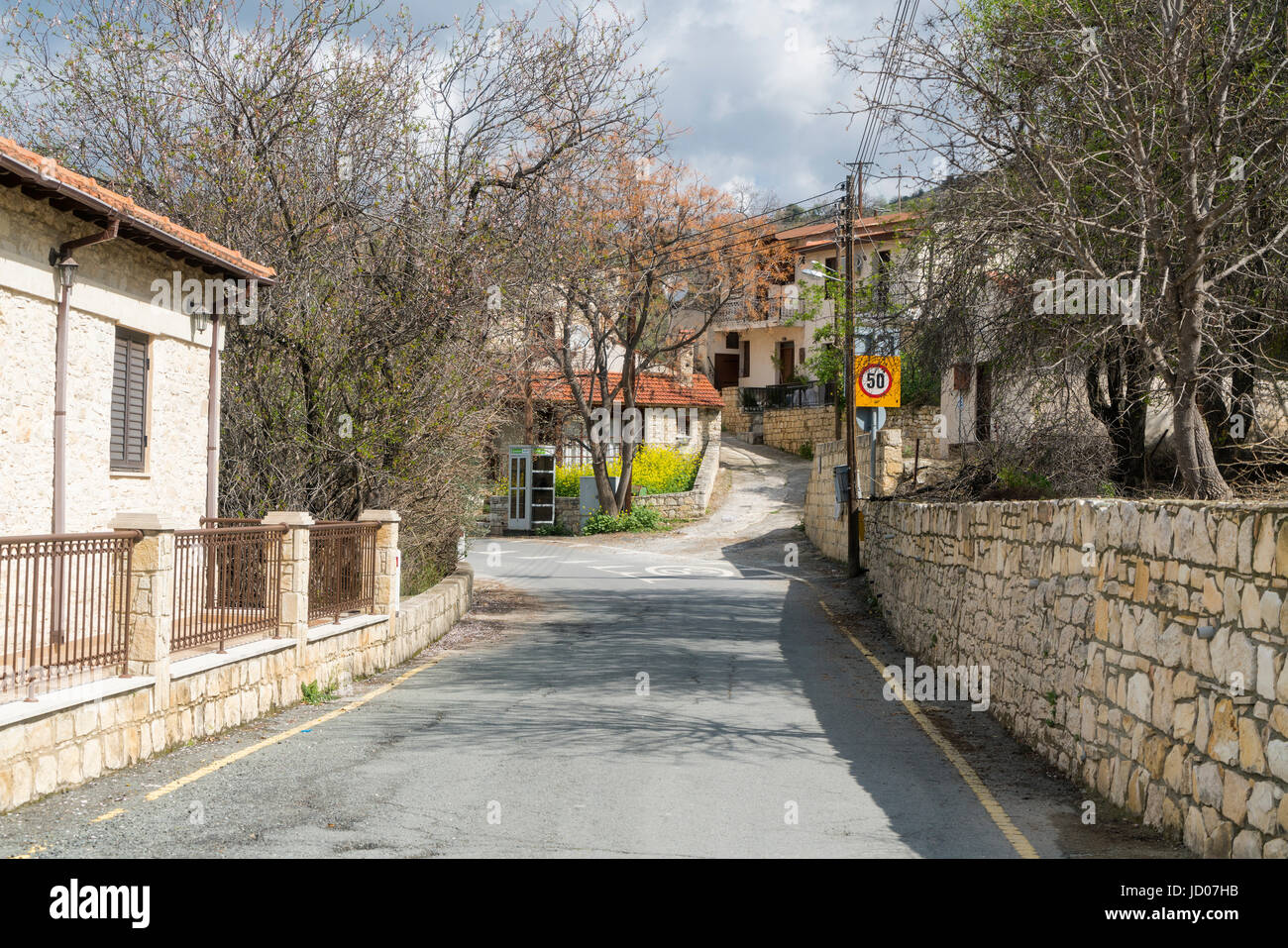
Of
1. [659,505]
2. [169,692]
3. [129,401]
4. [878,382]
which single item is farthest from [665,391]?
[169,692]

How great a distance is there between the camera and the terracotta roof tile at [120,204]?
9.39m

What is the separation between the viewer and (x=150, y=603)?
8.27 metres

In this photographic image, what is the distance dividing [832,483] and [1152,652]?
69.8ft

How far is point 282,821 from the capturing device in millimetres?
6535

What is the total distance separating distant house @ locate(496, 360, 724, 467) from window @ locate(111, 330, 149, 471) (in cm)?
2280

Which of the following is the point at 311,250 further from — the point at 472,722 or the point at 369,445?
the point at 472,722

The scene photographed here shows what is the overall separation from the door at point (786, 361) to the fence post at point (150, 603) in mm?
50468

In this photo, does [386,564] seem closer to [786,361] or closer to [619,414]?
[619,414]

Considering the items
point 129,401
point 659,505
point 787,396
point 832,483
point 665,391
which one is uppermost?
point 787,396

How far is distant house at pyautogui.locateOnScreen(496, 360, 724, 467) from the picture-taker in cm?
3838

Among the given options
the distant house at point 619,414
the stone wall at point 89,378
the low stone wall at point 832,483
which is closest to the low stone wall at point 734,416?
the distant house at point 619,414

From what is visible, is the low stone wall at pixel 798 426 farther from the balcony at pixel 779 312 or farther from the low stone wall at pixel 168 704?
the low stone wall at pixel 168 704

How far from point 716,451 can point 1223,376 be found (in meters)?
30.4
